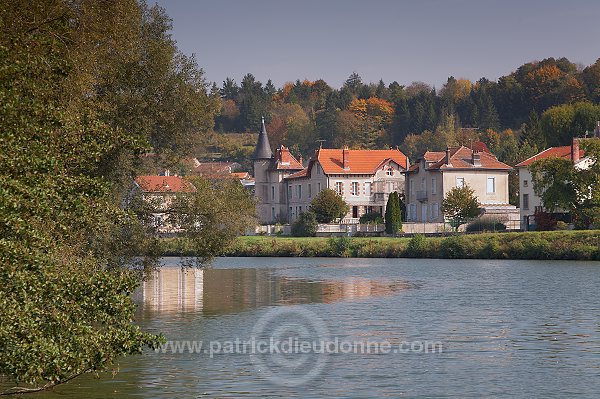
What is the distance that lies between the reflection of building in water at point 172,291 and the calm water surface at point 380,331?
80 mm

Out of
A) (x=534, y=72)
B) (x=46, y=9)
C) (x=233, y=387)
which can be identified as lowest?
(x=233, y=387)

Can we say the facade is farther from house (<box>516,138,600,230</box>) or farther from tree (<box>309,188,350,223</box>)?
house (<box>516,138,600,230</box>)

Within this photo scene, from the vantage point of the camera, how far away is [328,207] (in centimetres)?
10456

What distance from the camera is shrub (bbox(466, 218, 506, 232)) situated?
8756cm

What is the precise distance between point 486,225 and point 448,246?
458 inches

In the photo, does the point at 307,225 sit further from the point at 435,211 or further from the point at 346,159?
the point at 346,159

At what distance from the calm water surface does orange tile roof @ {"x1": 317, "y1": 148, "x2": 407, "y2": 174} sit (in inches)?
2081

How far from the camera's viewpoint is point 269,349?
29.5 m

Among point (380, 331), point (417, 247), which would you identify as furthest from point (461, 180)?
point (380, 331)

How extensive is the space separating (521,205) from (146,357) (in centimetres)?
7240

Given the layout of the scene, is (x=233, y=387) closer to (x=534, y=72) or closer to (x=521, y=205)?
(x=521, y=205)

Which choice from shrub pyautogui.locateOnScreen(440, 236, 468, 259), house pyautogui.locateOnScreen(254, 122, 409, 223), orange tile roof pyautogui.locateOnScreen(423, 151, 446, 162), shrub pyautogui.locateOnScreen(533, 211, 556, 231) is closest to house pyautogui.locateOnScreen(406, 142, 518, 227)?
orange tile roof pyautogui.locateOnScreen(423, 151, 446, 162)

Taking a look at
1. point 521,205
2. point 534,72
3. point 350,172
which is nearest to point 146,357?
point 521,205

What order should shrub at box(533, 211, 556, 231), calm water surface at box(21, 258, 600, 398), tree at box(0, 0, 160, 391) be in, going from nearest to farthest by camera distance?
tree at box(0, 0, 160, 391) < calm water surface at box(21, 258, 600, 398) < shrub at box(533, 211, 556, 231)
